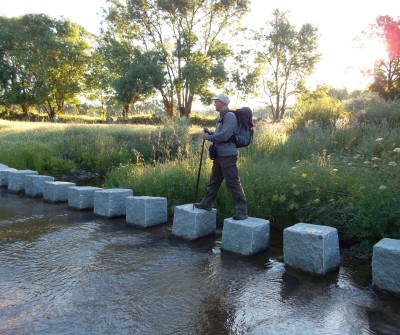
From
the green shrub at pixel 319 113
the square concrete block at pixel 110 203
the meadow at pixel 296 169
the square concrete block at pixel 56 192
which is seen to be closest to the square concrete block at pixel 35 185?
the square concrete block at pixel 56 192

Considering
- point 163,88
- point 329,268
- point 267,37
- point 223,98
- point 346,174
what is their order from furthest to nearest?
point 267,37
point 163,88
point 346,174
point 223,98
point 329,268

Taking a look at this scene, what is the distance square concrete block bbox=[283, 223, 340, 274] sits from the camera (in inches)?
169

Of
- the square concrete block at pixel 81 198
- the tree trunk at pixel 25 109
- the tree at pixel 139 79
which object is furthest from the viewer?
the tree trunk at pixel 25 109

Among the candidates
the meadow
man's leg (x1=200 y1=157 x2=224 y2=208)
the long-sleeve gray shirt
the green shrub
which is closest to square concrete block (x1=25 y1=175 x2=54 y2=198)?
the meadow

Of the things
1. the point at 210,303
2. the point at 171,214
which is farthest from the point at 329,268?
the point at 171,214

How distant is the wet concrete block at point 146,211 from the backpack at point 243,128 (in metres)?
2.11

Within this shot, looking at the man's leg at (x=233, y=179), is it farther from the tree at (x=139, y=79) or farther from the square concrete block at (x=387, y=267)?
the tree at (x=139, y=79)

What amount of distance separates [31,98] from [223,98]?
4177cm

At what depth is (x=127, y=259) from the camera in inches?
189

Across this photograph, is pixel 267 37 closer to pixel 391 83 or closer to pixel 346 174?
pixel 391 83

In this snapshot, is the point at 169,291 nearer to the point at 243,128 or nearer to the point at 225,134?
the point at 225,134

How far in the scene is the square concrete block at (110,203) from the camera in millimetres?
7066

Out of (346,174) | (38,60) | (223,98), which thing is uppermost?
(38,60)

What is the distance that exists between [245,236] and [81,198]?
438 centimetres
